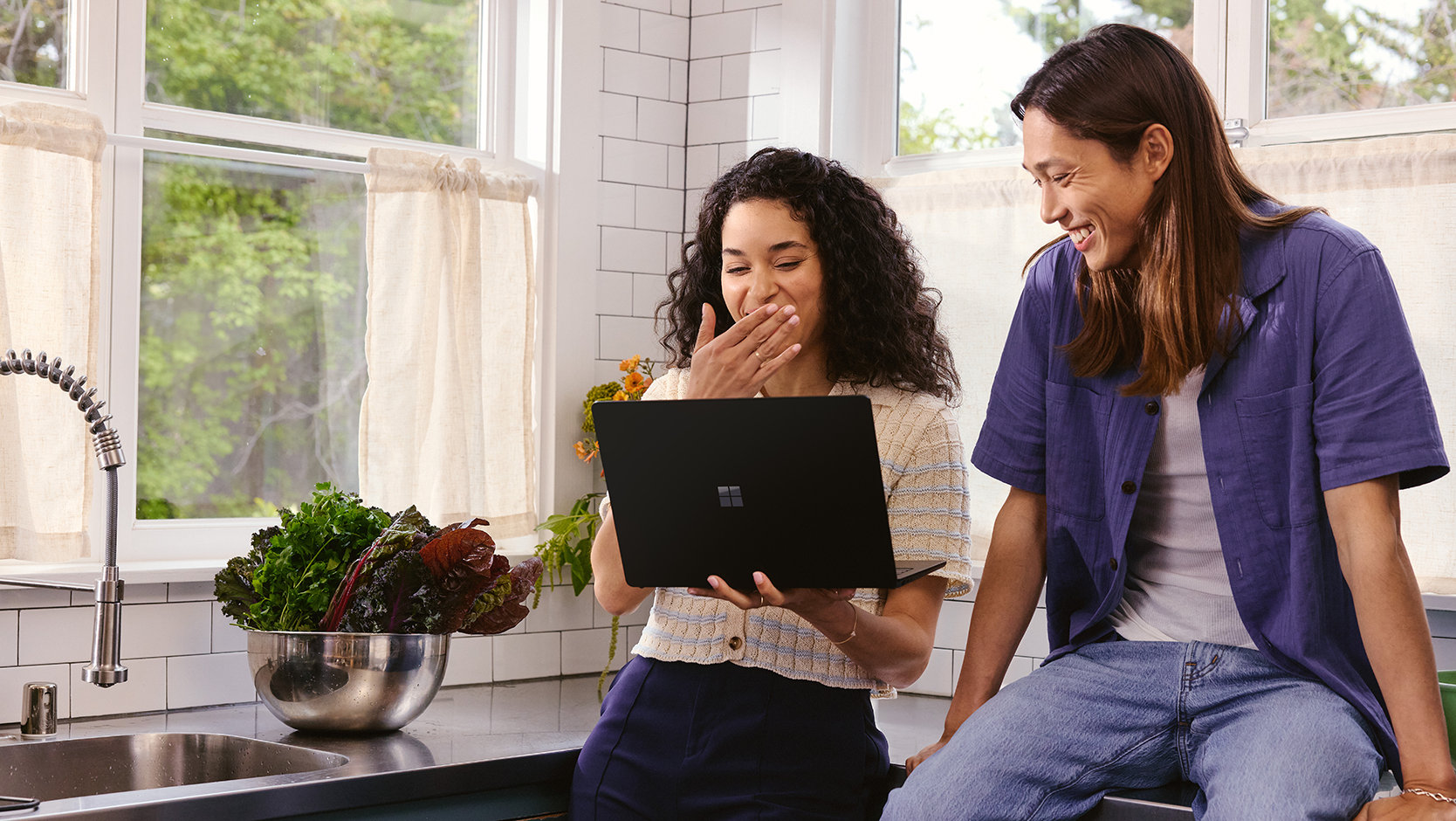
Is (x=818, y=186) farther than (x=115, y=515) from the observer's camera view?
No

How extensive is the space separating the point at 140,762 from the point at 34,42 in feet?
4.28

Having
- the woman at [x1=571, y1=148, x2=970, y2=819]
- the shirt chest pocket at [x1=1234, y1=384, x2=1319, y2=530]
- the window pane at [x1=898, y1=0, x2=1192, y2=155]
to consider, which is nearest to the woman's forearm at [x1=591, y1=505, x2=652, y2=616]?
the woman at [x1=571, y1=148, x2=970, y2=819]

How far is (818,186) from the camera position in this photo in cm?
197

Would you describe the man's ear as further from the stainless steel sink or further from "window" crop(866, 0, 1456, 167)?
the stainless steel sink

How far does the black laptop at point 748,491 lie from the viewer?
152cm

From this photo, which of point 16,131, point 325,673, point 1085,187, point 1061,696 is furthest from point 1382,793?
point 16,131

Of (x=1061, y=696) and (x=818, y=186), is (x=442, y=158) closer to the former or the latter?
(x=818, y=186)

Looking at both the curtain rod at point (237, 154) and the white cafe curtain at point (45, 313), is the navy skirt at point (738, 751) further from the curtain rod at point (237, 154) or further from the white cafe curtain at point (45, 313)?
the curtain rod at point (237, 154)

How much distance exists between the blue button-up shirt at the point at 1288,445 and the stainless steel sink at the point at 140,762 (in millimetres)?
1179

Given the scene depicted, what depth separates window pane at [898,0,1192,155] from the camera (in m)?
2.97

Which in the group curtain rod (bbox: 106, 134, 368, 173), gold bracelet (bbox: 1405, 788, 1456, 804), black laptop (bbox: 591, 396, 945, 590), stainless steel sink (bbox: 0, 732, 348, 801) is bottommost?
stainless steel sink (bbox: 0, 732, 348, 801)

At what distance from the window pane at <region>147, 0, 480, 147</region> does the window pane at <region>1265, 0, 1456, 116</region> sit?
5.59 ft

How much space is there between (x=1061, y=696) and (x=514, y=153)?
6.28 ft

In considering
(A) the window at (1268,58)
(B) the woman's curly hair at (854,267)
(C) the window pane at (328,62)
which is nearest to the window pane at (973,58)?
(A) the window at (1268,58)
